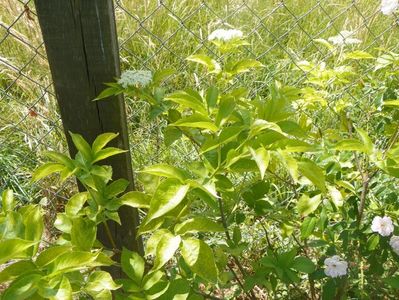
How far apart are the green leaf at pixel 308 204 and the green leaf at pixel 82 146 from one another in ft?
1.75

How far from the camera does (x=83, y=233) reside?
42.9 inches

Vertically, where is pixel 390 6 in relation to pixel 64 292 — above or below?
above

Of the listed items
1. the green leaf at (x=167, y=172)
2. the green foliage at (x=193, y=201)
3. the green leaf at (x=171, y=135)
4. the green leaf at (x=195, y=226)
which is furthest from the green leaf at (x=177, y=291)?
the green leaf at (x=171, y=135)

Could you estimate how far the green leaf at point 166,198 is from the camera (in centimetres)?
99

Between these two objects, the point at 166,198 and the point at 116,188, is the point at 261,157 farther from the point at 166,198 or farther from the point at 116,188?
the point at 116,188

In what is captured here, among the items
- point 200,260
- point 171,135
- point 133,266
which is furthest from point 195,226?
point 171,135

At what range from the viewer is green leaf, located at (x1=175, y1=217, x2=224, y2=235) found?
3.47ft

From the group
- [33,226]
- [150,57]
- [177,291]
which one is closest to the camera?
[33,226]

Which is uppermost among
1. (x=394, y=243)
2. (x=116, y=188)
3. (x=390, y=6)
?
(x=390, y=6)

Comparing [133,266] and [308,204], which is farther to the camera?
[308,204]

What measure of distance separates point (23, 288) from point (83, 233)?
227mm

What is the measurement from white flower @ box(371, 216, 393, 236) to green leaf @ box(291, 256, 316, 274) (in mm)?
180

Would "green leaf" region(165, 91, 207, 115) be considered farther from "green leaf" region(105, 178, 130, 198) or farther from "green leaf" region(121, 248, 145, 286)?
"green leaf" region(121, 248, 145, 286)

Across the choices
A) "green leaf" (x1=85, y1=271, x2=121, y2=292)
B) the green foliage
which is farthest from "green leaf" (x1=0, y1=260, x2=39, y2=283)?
"green leaf" (x1=85, y1=271, x2=121, y2=292)
